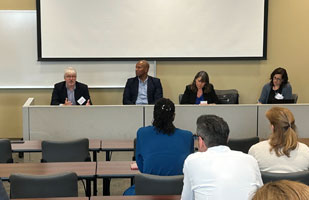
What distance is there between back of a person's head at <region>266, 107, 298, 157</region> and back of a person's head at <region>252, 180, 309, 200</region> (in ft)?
6.95

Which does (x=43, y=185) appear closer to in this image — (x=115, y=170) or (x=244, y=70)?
(x=115, y=170)

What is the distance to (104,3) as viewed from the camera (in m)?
6.78

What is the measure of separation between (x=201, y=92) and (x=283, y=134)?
2.76 metres

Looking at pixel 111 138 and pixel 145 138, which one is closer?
pixel 145 138

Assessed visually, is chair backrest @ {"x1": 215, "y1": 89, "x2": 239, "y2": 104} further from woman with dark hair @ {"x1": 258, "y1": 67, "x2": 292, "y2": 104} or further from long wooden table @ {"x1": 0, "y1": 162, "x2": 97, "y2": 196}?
long wooden table @ {"x1": 0, "y1": 162, "x2": 97, "y2": 196}

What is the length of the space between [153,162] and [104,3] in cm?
418

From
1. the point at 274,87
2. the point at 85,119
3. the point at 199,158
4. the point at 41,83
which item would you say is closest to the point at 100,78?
the point at 41,83

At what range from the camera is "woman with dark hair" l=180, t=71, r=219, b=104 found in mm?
5746

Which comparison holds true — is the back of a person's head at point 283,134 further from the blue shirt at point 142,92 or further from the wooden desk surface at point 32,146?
the blue shirt at point 142,92

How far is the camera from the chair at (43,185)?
2842mm

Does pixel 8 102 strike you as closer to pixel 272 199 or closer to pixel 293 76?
pixel 293 76

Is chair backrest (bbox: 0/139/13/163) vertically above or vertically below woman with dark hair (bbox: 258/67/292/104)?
below

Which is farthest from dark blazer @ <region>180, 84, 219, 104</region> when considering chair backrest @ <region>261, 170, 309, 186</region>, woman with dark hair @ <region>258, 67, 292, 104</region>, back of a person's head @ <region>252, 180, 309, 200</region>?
back of a person's head @ <region>252, 180, 309, 200</region>

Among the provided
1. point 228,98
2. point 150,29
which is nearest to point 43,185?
point 228,98
